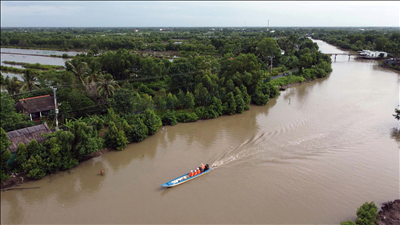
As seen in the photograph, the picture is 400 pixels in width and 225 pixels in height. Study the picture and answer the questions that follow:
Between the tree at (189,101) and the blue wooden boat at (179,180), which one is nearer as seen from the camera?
the blue wooden boat at (179,180)

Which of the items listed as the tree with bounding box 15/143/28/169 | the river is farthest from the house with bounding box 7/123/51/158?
the river

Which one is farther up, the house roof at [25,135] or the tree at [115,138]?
the house roof at [25,135]

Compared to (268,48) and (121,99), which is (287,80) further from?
(121,99)

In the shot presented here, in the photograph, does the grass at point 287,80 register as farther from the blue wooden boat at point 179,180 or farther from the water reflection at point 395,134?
the blue wooden boat at point 179,180

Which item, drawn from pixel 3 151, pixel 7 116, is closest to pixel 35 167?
pixel 3 151

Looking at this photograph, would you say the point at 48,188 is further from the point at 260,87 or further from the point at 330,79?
the point at 330,79

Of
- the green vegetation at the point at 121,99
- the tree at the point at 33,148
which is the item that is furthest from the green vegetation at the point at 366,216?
the tree at the point at 33,148

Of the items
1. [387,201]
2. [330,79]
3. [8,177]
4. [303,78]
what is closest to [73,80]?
[8,177]

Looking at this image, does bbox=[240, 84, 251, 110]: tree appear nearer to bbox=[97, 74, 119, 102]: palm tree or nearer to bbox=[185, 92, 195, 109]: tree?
bbox=[185, 92, 195, 109]: tree
